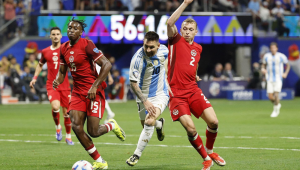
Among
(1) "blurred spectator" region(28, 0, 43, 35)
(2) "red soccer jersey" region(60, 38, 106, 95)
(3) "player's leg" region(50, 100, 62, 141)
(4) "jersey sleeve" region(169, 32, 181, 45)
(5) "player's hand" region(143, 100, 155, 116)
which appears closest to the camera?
(5) "player's hand" region(143, 100, 155, 116)

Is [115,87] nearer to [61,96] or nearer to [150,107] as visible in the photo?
[61,96]

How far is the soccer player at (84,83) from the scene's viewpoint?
8.23 m

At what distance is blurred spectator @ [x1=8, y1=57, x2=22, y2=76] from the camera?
2716 centimetres

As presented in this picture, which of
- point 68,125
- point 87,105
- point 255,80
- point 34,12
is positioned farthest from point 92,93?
point 255,80

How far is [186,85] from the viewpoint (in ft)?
27.6

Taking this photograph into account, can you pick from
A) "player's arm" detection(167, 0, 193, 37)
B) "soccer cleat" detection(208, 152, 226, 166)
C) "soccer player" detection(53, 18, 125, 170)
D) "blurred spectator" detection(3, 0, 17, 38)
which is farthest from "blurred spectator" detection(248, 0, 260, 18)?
"soccer player" detection(53, 18, 125, 170)

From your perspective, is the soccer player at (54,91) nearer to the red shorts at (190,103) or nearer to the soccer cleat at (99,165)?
the soccer cleat at (99,165)

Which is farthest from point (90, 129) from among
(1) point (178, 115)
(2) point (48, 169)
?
(1) point (178, 115)

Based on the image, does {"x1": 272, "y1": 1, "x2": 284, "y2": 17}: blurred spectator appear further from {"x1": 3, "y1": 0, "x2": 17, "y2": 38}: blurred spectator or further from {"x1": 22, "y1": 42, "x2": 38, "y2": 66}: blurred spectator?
{"x1": 3, "y1": 0, "x2": 17, "y2": 38}: blurred spectator

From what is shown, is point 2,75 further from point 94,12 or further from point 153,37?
point 153,37

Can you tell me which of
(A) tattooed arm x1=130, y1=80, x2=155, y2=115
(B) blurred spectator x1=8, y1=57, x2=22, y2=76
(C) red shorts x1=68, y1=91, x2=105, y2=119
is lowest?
(B) blurred spectator x1=8, y1=57, x2=22, y2=76

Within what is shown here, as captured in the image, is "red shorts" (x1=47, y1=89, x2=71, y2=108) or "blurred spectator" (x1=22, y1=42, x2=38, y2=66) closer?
"red shorts" (x1=47, y1=89, x2=71, y2=108)

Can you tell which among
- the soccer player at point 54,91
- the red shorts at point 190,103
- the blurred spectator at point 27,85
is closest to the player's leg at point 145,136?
the red shorts at point 190,103

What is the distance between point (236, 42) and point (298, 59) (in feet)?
15.2
